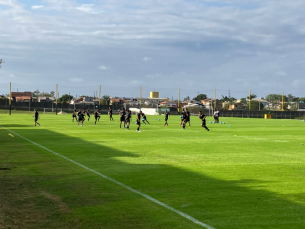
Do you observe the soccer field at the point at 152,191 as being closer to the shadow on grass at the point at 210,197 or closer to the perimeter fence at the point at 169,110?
the shadow on grass at the point at 210,197

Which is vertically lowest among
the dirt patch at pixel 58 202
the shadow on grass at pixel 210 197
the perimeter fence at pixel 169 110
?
the dirt patch at pixel 58 202

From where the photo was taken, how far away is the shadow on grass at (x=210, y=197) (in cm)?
746

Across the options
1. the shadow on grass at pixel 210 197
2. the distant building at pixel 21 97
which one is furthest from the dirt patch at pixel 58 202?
the distant building at pixel 21 97

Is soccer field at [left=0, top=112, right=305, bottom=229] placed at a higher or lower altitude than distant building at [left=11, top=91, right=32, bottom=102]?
lower

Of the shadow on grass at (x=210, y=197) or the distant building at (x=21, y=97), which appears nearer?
the shadow on grass at (x=210, y=197)

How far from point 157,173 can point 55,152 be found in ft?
23.9

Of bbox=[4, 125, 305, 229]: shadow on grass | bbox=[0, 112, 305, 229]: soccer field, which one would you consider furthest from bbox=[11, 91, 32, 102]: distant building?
bbox=[4, 125, 305, 229]: shadow on grass

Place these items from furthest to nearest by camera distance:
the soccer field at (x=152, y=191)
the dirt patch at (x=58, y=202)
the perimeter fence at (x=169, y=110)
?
the perimeter fence at (x=169, y=110) < the dirt patch at (x=58, y=202) < the soccer field at (x=152, y=191)

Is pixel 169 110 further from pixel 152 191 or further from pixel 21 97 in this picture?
pixel 21 97

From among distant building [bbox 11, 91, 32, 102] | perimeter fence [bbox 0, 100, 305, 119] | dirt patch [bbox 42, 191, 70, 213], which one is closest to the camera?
dirt patch [bbox 42, 191, 70, 213]

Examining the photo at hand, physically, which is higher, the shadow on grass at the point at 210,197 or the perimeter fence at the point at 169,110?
the perimeter fence at the point at 169,110

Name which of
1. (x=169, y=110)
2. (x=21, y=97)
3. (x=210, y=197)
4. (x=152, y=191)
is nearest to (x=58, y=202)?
(x=152, y=191)

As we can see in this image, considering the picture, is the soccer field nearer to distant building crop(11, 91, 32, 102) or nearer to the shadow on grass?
the shadow on grass

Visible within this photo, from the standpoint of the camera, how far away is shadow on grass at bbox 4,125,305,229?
746 centimetres
